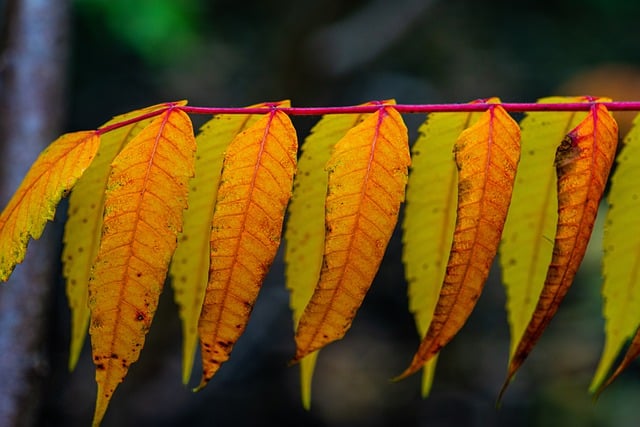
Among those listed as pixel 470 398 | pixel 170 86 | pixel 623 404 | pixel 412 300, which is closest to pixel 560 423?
pixel 623 404

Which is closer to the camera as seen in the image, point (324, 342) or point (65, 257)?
point (324, 342)

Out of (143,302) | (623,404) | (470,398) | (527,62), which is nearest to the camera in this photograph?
(143,302)

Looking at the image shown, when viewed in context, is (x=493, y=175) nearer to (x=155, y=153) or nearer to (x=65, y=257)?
(x=155, y=153)

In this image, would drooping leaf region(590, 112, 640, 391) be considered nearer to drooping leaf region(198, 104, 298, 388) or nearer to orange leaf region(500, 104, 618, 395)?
orange leaf region(500, 104, 618, 395)

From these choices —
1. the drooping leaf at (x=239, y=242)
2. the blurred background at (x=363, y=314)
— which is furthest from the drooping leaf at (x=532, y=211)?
the blurred background at (x=363, y=314)

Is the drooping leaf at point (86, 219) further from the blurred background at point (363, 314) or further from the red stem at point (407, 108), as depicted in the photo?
the blurred background at point (363, 314)

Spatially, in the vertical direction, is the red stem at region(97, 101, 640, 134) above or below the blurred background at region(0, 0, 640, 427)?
above

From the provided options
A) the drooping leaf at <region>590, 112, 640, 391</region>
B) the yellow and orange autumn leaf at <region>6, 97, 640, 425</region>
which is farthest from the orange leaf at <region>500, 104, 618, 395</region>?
the drooping leaf at <region>590, 112, 640, 391</region>
